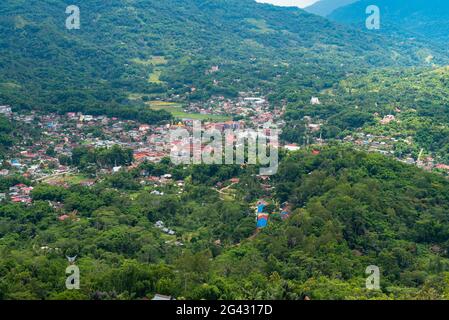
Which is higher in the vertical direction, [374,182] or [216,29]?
[216,29]

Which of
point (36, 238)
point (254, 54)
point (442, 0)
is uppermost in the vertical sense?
point (442, 0)

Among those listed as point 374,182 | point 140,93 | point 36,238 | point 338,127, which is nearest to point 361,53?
point 140,93

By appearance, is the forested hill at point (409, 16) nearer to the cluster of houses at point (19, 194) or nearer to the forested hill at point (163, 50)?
the forested hill at point (163, 50)

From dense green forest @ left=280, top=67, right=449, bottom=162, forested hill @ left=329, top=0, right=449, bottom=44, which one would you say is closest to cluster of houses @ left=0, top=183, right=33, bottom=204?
dense green forest @ left=280, top=67, right=449, bottom=162

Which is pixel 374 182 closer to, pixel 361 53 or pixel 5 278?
pixel 5 278

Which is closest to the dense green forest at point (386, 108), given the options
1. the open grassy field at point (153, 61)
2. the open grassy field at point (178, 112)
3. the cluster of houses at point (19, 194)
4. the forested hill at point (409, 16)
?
the open grassy field at point (178, 112)

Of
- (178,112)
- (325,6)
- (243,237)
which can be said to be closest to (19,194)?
(243,237)

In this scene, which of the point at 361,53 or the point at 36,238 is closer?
the point at 36,238

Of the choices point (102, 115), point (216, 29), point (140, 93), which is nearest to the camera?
point (102, 115)
